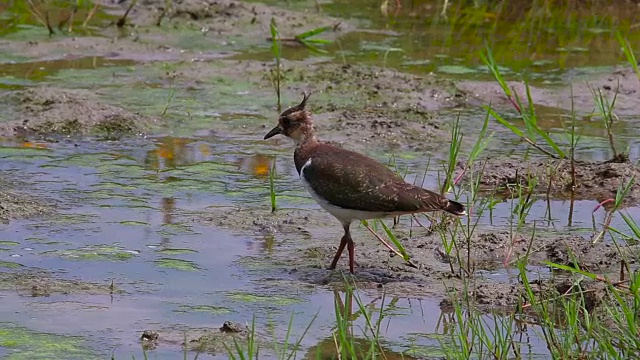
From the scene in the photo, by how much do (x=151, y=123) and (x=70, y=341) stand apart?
4.34 metres

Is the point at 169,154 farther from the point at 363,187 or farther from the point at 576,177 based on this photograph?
the point at 576,177

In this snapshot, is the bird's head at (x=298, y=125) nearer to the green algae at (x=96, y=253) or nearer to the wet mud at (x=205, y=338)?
the green algae at (x=96, y=253)

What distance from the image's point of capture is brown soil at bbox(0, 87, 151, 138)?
9.53m

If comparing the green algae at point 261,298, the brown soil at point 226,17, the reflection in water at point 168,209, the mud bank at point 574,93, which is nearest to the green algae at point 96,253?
the reflection in water at point 168,209

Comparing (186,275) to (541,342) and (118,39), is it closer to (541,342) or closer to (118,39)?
(541,342)

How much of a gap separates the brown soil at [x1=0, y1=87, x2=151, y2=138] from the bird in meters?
2.82

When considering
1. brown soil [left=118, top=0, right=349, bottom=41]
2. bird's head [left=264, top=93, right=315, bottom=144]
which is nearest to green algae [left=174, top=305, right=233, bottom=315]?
bird's head [left=264, top=93, right=315, bottom=144]

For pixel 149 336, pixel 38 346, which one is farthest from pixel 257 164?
pixel 38 346

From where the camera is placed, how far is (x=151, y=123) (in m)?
9.81

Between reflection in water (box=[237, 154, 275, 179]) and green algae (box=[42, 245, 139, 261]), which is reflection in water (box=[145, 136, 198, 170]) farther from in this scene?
green algae (box=[42, 245, 139, 261])

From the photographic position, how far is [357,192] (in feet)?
22.5

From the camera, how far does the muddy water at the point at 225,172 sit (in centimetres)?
613

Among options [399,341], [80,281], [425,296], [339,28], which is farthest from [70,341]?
[339,28]

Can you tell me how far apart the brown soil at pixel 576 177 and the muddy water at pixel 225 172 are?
13 centimetres
